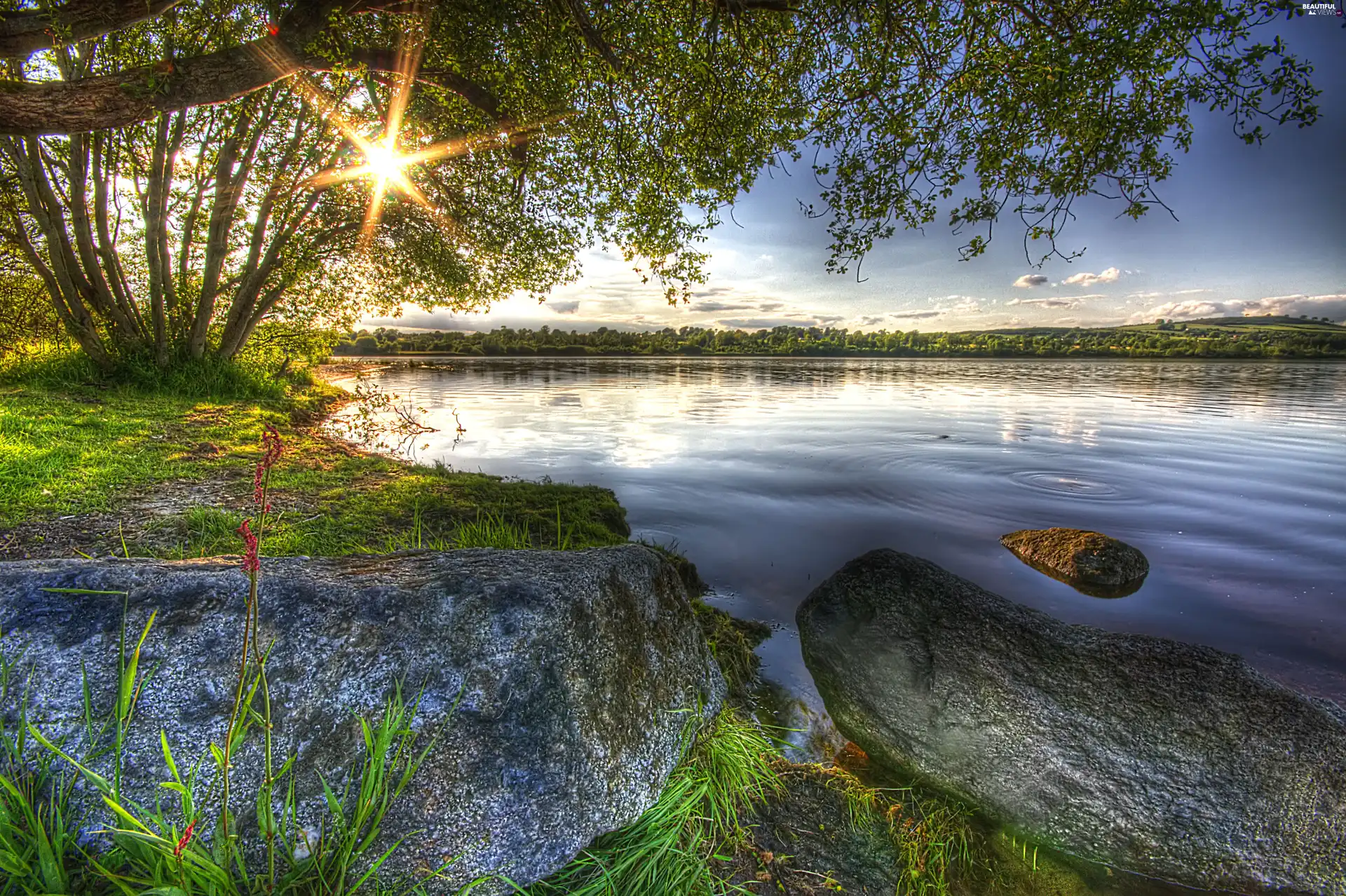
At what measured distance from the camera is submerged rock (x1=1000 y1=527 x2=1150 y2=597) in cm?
688

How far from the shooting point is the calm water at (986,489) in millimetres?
6516

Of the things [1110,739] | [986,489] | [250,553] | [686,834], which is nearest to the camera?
[250,553]

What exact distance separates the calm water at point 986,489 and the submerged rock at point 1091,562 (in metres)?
0.23

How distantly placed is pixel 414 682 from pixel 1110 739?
403 centimetres

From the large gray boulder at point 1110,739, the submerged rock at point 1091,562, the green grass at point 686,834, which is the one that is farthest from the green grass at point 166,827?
the submerged rock at point 1091,562

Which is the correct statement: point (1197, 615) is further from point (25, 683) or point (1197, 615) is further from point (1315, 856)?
point (25, 683)

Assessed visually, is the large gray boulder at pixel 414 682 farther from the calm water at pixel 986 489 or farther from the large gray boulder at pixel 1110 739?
the calm water at pixel 986 489

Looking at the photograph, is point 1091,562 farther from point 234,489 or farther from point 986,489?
point 234,489

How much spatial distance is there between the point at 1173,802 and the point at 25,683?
18.1 feet

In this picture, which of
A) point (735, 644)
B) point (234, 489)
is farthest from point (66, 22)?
point (735, 644)

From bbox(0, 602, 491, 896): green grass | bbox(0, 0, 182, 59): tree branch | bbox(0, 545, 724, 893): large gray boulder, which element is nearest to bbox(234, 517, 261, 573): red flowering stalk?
bbox(0, 602, 491, 896): green grass

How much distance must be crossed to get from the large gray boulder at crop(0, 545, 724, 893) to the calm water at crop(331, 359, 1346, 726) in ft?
8.47

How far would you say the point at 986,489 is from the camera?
1203cm

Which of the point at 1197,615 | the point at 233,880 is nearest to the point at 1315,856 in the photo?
the point at 1197,615
